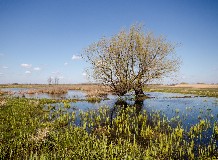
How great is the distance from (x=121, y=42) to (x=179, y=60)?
45.8ft

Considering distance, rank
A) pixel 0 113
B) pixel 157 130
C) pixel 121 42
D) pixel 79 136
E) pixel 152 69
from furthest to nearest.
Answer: pixel 152 69
pixel 121 42
pixel 0 113
pixel 157 130
pixel 79 136

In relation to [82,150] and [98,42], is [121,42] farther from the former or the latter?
[82,150]

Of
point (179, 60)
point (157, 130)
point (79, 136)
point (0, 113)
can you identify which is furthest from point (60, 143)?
point (179, 60)

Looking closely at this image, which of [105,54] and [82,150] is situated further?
[105,54]

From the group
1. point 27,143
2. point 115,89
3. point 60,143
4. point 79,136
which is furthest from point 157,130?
point 115,89

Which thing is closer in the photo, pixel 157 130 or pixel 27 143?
pixel 27 143

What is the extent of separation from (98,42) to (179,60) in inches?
686

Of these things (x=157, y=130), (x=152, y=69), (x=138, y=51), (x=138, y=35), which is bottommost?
(x=157, y=130)

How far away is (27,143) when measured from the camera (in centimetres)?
1177

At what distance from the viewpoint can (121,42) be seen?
37906 millimetres

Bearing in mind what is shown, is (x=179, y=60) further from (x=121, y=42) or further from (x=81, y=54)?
(x=81, y=54)

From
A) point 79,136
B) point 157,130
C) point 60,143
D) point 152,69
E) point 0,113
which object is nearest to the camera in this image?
point 60,143

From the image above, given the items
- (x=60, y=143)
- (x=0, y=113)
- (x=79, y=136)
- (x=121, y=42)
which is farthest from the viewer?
(x=121, y=42)

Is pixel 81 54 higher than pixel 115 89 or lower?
higher
